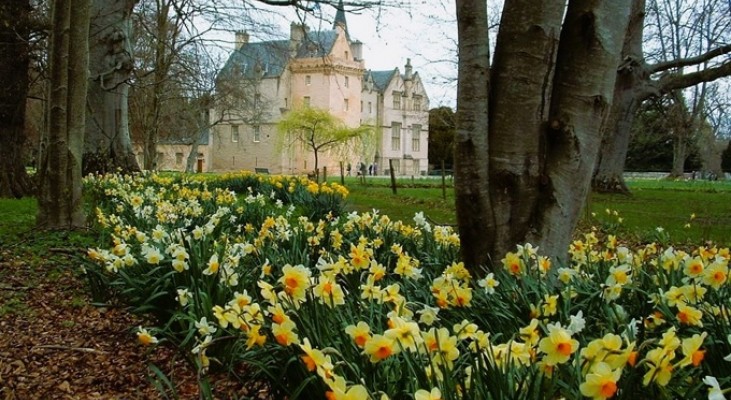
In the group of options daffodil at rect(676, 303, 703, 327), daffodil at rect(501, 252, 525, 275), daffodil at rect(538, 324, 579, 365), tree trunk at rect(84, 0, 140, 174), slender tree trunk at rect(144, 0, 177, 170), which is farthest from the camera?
slender tree trunk at rect(144, 0, 177, 170)

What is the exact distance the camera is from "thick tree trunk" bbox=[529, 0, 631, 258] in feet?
10.8

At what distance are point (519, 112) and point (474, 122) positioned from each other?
25 cm

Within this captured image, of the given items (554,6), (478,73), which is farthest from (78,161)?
(554,6)

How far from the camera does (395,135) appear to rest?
226ft

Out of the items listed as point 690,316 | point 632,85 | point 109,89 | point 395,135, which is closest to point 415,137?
point 395,135

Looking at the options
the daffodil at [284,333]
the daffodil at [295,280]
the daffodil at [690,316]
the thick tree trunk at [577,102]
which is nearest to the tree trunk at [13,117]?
the thick tree trunk at [577,102]

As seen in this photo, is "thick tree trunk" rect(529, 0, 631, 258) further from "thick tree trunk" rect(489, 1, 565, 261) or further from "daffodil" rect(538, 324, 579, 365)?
"daffodil" rect(538, 324, 579, 365)

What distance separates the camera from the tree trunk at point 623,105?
53.6ft

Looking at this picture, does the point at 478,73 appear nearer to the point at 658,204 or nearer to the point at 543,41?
the point at 543,41

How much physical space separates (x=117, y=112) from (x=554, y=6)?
1185 cm

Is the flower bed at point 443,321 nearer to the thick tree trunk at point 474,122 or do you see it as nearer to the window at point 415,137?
the thick tree trunk at point 474,122

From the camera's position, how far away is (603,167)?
1852 cm

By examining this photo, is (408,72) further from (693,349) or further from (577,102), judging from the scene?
(693,349)

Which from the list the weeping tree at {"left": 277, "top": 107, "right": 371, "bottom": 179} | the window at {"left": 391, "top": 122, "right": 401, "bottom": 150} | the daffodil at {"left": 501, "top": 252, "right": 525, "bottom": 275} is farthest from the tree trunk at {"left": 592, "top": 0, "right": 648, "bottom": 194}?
the window at {"left": 391, "top": 122, "right": 401, "bottom": 150}
